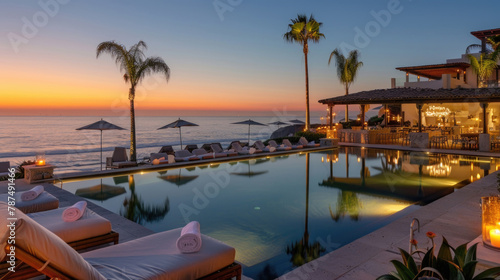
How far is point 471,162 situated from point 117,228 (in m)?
15.9

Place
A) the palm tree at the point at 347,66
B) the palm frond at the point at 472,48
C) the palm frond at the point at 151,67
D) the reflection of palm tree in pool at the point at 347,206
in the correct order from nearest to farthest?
the reflection of palm tree in pool at the point at 347,206, the palm frond at the point at 151,67, the palm tree at the point at 347,66, the palm frond at the point at 472,48

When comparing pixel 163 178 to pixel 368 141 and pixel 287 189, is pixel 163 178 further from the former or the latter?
pixel 368 141

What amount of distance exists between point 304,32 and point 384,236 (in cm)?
2361

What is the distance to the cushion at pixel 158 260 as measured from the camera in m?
3.27

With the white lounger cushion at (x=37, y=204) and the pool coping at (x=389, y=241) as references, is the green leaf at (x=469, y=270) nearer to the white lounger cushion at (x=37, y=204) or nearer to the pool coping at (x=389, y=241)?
the pool coping at (x=389, y=241)

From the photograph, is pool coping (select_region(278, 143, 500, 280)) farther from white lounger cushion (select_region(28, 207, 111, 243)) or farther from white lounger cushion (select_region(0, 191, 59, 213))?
white lounger cushion (select_region(0, 191, 59, 213))

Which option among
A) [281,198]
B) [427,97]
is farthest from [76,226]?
[427,97]

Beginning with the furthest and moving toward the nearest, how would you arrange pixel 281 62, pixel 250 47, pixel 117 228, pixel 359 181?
1. pixel 281 62
2. pixel 250 47
3. pixel 359 181
4. pixel 117 228

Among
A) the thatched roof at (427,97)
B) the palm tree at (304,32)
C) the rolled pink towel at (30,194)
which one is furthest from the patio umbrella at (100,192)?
the thatched roof at (427,97)

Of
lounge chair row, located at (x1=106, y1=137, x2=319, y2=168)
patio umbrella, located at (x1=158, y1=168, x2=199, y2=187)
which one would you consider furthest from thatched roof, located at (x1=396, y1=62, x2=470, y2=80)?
patio umbrella, located at (x1=158, y1=168, x2=199, y2=187)

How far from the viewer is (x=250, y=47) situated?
1177 inches

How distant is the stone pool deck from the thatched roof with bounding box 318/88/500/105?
1232 cm

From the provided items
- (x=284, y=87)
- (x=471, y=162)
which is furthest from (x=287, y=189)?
(x=284, y=87)

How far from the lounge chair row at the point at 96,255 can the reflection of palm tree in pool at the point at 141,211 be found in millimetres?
2322
